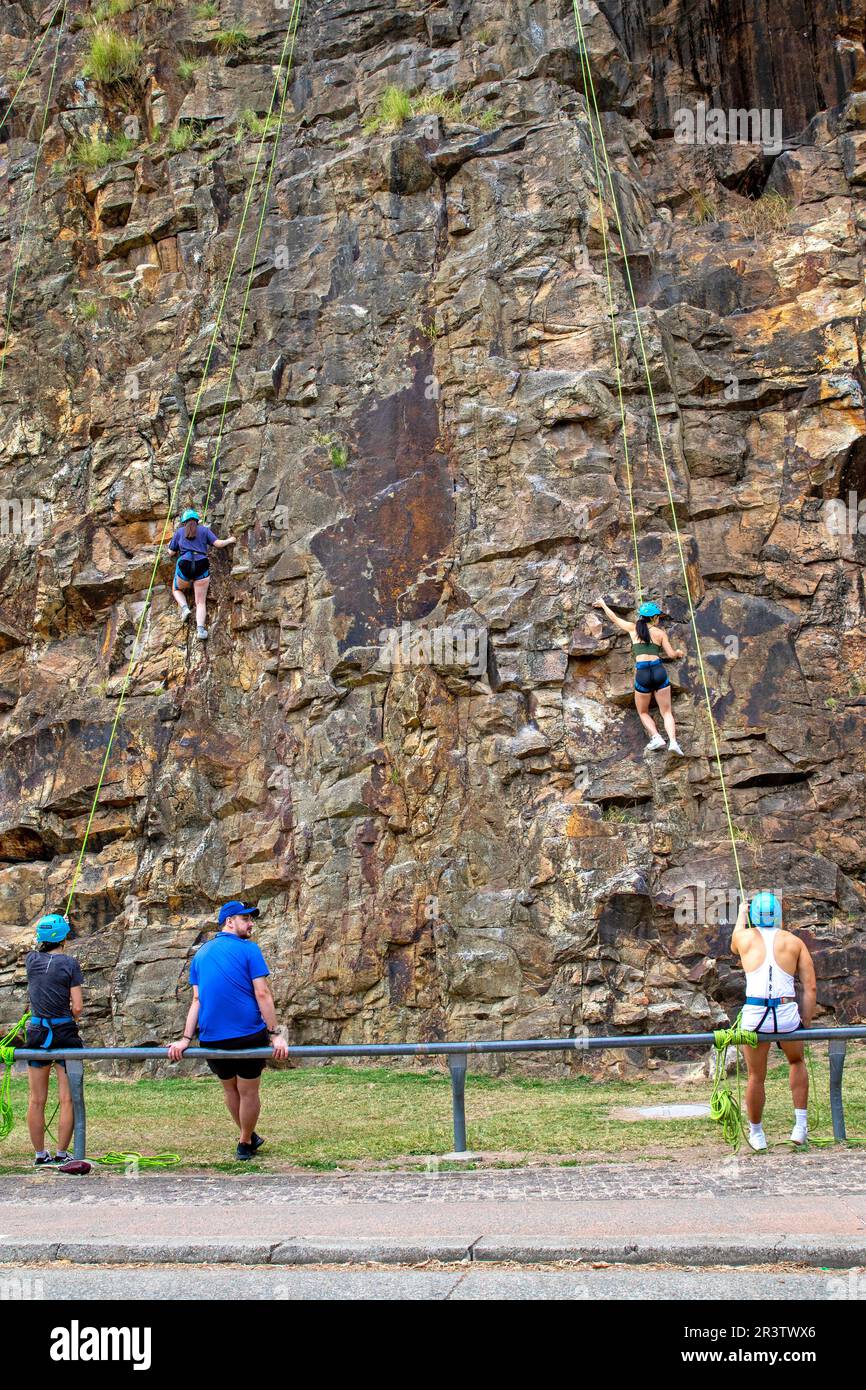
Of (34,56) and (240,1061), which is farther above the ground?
(34,56)

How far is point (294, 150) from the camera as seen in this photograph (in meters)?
18.2

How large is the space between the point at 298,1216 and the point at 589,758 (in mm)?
7491

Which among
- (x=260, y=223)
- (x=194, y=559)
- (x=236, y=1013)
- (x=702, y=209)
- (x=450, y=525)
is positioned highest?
(x=702, y=209)

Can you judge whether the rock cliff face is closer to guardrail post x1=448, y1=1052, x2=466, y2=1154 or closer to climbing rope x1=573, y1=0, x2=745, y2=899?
climbing rope x1=573, y1=0, x2=745, y2=899

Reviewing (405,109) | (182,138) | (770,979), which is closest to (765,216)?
(405,109)

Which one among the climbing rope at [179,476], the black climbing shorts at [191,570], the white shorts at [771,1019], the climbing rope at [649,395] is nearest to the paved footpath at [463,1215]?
the white shorts at [771,1019]

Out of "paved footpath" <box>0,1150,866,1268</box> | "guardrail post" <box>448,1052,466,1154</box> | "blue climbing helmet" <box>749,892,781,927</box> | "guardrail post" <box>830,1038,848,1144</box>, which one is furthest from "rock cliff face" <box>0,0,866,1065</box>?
"paved footpath" <box>0,1150,866,1268</box>

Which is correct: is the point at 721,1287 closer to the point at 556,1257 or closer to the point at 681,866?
the point at 556,1257

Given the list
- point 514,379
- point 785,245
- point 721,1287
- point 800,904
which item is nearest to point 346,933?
point 800,904

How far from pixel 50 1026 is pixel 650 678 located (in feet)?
24.3

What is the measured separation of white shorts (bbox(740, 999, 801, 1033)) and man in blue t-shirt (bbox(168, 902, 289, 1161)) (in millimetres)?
3284

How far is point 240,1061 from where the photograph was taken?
8.47m

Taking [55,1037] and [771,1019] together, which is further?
[55,1037]

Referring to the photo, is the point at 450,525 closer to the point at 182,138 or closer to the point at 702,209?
the point at 702,209
